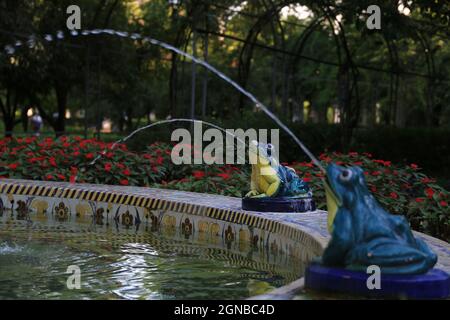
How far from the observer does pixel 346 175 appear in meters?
4.53

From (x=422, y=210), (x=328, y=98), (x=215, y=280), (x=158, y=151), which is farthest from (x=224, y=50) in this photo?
(x=215, y=280)

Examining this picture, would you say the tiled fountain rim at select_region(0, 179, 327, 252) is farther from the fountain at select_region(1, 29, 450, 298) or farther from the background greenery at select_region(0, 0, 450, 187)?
the background greenery at select_region(0, 0, 450, 187)

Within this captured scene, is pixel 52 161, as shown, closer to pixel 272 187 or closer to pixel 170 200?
pixel 170 200

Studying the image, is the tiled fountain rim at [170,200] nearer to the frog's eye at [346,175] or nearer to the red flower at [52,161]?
the red flower at [52,161]

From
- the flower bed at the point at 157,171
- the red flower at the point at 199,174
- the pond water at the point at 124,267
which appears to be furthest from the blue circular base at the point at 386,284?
the red flower at the point at 199,174

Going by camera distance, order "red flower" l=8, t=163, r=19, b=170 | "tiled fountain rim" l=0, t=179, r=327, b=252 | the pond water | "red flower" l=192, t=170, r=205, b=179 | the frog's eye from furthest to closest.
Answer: "red flower" l=8, t=163, r=19, b=170 < "red flower" l=192, t=170, r=205, b=179 < "tiled fountain rim" l=0, t=179, r=327, b=252 < the pond water < the frog's eye

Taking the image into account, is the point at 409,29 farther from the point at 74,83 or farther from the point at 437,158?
the point at 74,83

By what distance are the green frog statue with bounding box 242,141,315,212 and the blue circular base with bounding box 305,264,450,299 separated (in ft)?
11.3

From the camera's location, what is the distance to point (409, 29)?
11.9m

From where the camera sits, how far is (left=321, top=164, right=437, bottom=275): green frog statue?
4422mm

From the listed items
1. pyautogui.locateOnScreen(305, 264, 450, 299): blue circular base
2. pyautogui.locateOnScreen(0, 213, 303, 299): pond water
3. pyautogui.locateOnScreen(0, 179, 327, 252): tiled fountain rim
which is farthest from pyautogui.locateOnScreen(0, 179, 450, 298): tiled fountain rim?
pyautogui.locateOnScreen(305, 264, 450, 299): blue circular base

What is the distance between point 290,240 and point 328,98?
114 ft

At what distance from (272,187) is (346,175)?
3509mm

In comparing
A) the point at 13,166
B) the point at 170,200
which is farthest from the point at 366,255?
the point at 13,166
